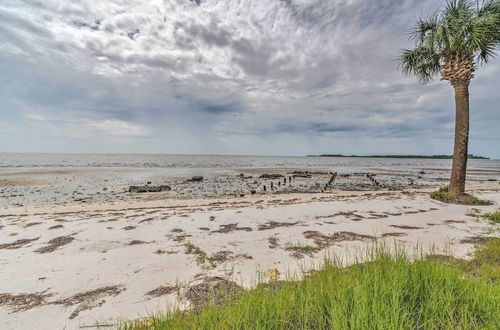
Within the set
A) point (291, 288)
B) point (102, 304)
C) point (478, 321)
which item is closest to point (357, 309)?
point (291, 288)

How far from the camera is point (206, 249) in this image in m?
5.27

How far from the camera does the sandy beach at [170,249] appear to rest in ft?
10.7

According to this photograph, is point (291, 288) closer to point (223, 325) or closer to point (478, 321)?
point (223, 325)

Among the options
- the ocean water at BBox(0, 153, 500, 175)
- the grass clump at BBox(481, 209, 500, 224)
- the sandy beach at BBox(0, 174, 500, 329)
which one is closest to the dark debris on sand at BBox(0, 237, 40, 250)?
the sandy beach at BBox(0, 174, 500, 329)

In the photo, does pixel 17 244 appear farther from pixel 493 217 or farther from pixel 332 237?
pixel 493 217

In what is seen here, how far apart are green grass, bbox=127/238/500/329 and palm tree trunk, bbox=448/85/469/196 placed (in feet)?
34.5

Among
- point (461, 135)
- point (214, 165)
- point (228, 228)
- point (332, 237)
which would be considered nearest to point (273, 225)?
point (228, 228)

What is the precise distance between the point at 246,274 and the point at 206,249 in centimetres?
159

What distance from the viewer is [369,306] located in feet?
7.40

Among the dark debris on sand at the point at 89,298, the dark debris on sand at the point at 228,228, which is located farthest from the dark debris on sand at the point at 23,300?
the dark debris on sand at the point at 228,228

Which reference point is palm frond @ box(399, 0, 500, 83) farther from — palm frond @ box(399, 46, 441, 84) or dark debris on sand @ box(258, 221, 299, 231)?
dark debris on sand @ box(258, 221, 299, 231)

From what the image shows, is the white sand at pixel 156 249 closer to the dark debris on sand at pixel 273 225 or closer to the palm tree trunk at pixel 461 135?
the dark debris on sand at pixel 273 225

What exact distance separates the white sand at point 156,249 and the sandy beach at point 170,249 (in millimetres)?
22

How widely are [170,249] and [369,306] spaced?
445 cm
